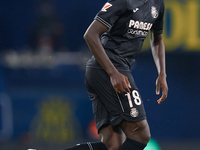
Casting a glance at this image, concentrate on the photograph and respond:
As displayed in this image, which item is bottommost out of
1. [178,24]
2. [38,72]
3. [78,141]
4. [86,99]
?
[78,141]

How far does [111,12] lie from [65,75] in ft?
12.6

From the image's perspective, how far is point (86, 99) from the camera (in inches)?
282

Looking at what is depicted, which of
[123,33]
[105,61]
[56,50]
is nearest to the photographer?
[105,61]

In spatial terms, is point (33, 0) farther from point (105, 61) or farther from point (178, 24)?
point (105, 61)

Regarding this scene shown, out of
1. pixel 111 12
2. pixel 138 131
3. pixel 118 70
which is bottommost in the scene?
pixel 138 131

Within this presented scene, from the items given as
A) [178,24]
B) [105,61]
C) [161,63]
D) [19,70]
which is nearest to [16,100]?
[19,70]

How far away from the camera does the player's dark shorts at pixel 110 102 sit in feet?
11.9

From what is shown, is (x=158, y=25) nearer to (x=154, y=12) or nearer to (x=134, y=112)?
(x=154, y=12)

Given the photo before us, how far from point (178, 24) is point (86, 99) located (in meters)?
2.02

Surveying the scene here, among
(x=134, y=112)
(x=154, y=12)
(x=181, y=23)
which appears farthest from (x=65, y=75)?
(x=134, y=112)

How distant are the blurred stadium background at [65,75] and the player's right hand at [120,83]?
11.8 ft

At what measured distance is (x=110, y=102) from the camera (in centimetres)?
370

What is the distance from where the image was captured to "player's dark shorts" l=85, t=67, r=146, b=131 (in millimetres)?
3621

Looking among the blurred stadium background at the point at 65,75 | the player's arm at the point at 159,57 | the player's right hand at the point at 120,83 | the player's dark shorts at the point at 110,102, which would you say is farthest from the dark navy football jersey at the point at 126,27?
the blurred stadium background at the point at 65,75
